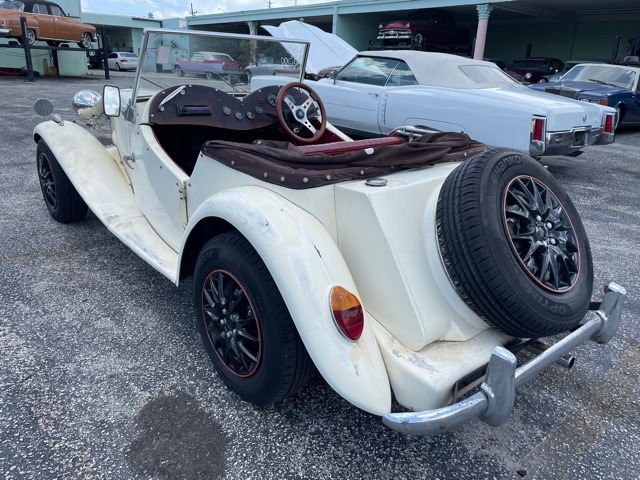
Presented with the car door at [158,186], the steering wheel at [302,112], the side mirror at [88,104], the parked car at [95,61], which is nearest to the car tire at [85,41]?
the parked car at [95,61]

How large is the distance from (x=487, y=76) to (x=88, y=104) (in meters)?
5.29

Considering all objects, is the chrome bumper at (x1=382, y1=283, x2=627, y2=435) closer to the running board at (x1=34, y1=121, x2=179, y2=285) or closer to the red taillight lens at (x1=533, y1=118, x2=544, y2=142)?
the running board at (x1=34, y1=121, x2=179, y2=285)

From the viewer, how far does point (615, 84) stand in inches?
429

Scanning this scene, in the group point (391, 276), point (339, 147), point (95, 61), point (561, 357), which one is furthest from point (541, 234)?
point (95, 61)

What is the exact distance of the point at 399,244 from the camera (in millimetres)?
1982

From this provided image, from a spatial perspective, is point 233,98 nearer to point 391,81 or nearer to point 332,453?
point 332,453

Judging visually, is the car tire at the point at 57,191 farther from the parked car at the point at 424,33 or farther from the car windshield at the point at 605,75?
the parked car at the point at 424,33

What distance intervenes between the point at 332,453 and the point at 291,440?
182 mm

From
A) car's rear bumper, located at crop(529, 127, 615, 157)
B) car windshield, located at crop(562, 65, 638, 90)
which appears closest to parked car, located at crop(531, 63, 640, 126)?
car windshield, located at crop(562, 65, 638, 90)

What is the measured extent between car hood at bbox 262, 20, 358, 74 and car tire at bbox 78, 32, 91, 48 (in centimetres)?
1132

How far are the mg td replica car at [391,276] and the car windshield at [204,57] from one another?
1.23 meters

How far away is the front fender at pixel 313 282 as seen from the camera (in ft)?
5.80

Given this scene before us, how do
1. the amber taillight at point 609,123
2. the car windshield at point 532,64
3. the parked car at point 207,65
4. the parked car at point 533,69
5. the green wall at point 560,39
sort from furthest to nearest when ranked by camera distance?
the green wall at point 560,39, the car windshield at point 532,64, the parked car at point 533,69, the amber taillight at point 609,123, the parked car at point 207,65

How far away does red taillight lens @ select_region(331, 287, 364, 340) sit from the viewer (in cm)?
179
